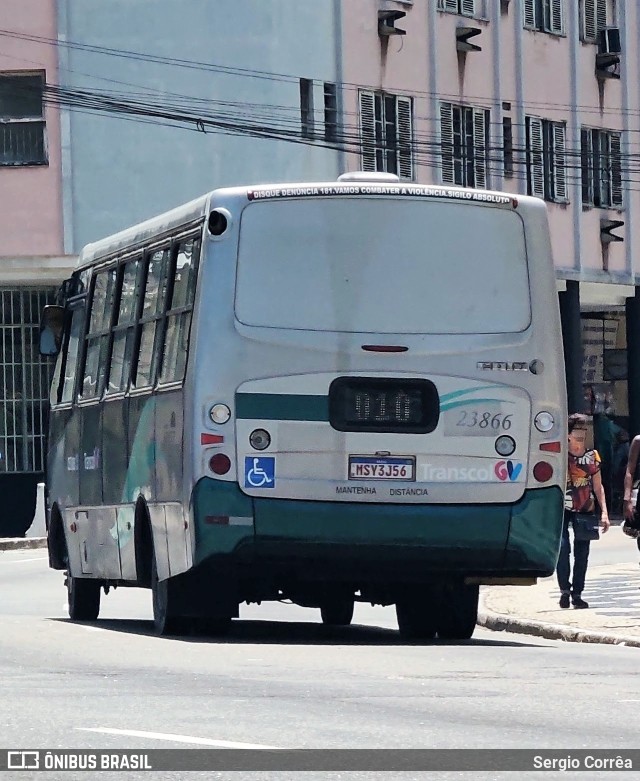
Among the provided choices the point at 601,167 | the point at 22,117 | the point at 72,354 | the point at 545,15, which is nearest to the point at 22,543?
the point at 22,117

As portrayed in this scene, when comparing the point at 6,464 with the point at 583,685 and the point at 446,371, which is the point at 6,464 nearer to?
the point at 446,371

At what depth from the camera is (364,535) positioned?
16.7m

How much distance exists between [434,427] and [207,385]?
1673 millimetres

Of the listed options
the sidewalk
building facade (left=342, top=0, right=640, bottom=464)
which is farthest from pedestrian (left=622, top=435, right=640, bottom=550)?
building facade (left=342, top=0, right=640, bottom=464)

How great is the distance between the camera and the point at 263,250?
16.9 meters

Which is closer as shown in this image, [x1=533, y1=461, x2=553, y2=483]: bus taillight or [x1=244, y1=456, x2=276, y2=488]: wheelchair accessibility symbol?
[x1=244, y1=456, x2=276, y2=488]: wheelchair accessibility symbol

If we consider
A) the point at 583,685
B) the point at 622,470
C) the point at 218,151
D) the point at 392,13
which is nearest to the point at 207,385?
the point at 583,685

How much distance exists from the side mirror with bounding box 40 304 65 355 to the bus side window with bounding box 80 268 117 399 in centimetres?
99

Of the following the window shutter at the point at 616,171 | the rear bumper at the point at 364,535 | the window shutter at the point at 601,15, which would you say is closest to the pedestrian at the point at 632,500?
the rear bumper at the point at 364,535

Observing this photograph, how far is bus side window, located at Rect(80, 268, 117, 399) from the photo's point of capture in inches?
776

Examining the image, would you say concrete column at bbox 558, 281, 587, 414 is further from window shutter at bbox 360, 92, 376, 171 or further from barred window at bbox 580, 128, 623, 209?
window shutter at bbox 360, 92, 376, 171

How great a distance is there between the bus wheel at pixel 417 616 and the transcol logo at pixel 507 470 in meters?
2.06

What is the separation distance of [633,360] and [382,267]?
32.0 metres

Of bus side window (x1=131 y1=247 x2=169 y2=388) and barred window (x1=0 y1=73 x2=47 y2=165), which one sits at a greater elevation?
barred window (x1=0 y1=73 x2=47 y2=165)
